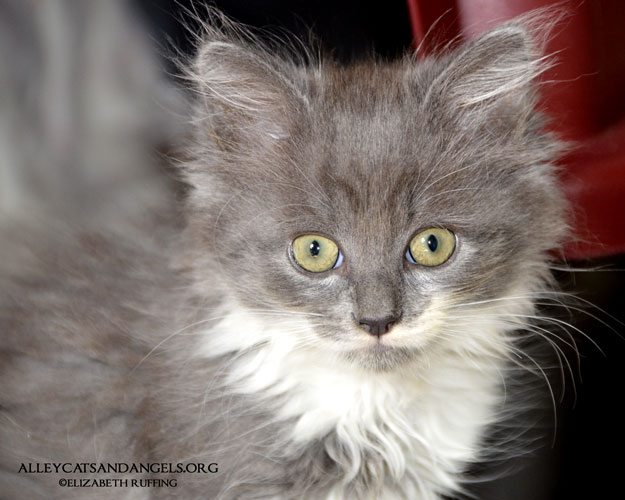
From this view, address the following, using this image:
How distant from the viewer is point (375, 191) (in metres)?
1.64

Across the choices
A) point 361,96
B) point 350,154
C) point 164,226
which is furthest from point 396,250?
point 164,226

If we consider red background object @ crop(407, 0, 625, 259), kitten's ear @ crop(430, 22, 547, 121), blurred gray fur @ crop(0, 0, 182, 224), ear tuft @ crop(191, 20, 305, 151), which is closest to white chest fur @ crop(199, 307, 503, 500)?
ear tuft @ crop(191, 20, 305, 151)

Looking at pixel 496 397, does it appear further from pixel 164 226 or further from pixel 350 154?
pixel 164 226

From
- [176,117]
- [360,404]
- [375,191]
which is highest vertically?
[176,117]

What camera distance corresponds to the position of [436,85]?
1.75 metres

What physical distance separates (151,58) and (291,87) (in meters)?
0.76

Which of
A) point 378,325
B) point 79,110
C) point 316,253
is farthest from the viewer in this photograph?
point 79,110

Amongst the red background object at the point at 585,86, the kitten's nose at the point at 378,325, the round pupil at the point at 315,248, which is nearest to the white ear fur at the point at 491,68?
the round pupil at the point at 315,248

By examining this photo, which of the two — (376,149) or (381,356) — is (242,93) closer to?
(376,149)

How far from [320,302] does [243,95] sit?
0.53 meters

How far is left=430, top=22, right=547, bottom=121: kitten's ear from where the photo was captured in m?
1.74

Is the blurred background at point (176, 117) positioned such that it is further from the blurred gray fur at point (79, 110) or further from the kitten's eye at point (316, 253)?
the kitten's eye at point (316, 253)

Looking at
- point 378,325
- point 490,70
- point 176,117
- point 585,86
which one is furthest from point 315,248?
point 585,86

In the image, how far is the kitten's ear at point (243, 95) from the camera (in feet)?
5.69
